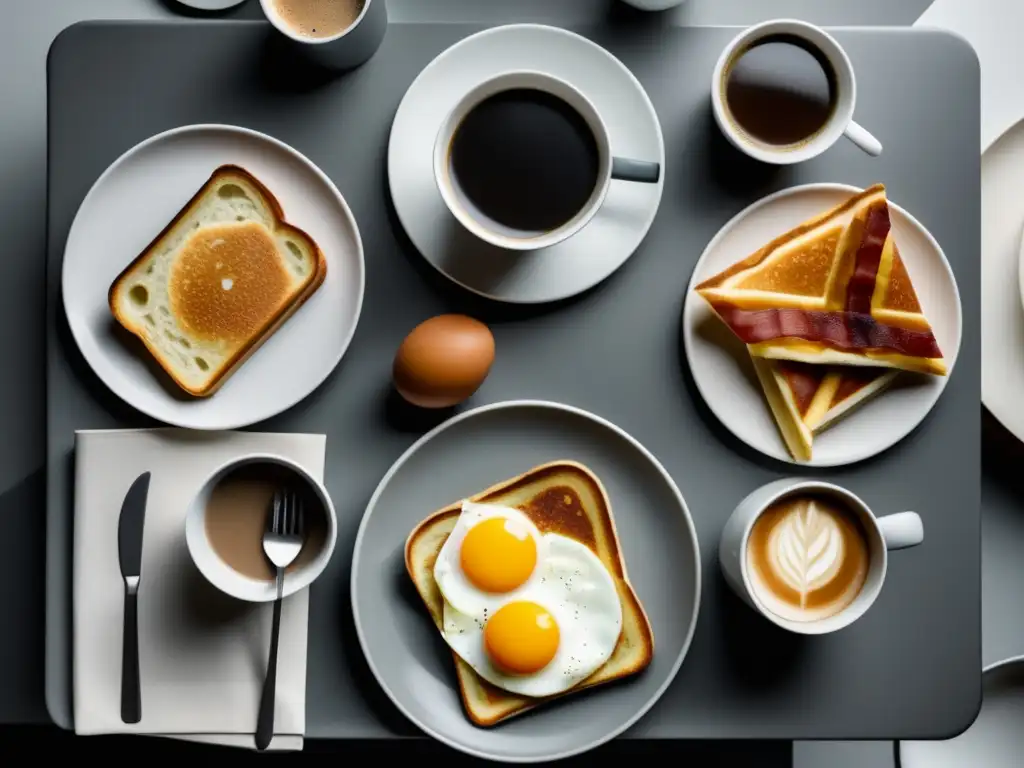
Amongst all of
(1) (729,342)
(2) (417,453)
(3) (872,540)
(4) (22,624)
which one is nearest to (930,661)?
(3) (872,540)

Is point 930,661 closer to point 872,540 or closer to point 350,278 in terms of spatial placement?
point 872,540

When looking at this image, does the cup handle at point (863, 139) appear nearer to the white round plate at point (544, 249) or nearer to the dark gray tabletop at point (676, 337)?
the dark gray tabletop at point (676, 337)

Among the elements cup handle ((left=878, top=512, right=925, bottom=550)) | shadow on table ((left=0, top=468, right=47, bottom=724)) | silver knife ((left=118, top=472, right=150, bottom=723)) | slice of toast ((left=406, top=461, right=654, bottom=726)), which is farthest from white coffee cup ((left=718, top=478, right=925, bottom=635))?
shadow on table ((left=0, top=468, right=47, bottom=724))

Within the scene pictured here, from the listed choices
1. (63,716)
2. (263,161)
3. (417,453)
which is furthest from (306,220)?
(63,716)

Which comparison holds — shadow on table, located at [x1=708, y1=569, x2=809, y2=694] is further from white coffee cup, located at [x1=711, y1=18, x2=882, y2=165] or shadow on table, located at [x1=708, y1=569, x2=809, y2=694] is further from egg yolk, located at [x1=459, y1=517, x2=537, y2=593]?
white coffee cup, located at [x1=711, y1=18, x2=882, y2=165]

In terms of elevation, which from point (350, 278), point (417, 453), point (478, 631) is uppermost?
point (350, 278)

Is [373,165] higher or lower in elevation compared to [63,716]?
higher

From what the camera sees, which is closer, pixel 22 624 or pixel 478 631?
pixel 478 631
